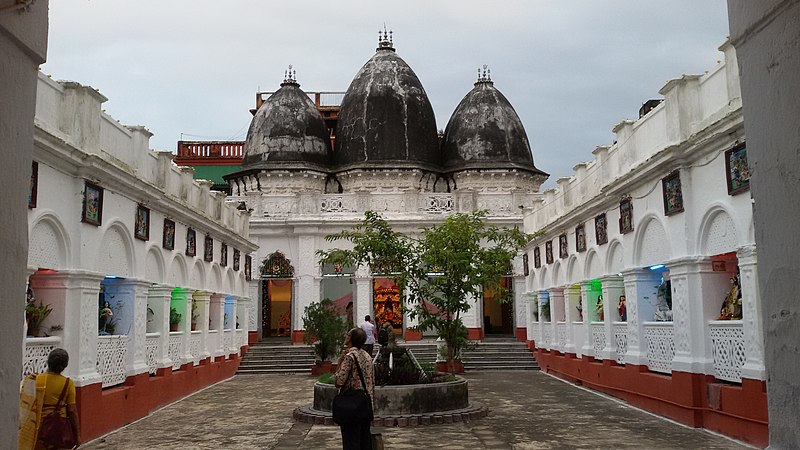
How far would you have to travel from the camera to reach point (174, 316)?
16.0 meters

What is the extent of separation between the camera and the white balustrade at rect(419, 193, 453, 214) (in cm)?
2595

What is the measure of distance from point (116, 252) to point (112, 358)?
5.71ft

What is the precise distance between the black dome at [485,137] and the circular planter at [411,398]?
17422mm

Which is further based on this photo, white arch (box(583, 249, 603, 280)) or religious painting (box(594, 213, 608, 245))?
white arch (box(583, 249, 603, 280))

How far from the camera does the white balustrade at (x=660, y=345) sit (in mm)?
11859

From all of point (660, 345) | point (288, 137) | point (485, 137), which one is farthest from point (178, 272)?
point (485, 137)

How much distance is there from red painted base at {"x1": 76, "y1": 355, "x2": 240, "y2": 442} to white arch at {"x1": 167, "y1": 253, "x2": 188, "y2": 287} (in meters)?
1.81

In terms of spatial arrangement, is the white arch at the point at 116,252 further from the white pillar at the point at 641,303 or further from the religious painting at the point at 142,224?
the white pillar at the point at 641,303

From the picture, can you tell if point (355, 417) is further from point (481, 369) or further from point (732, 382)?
point (481, 369)

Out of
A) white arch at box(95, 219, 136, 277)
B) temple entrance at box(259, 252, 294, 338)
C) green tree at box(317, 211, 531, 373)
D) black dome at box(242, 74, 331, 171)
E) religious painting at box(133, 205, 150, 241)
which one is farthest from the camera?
Result: black dome at box(242, 74, 331, 171)

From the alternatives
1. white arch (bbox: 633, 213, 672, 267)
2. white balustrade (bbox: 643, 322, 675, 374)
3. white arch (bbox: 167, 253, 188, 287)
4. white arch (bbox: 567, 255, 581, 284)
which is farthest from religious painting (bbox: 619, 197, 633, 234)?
white arch (bbox: 167, 253, 188, 287)

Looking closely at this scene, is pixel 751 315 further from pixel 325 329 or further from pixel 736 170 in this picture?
pixel 325 329

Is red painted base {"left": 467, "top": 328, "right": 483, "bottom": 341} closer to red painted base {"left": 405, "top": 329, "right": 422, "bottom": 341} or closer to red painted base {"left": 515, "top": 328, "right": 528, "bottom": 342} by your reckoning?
red painted base {"left": 515, "top": 328, "right": 528, "bottom": 342}

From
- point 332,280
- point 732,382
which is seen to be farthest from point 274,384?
point 732,382
